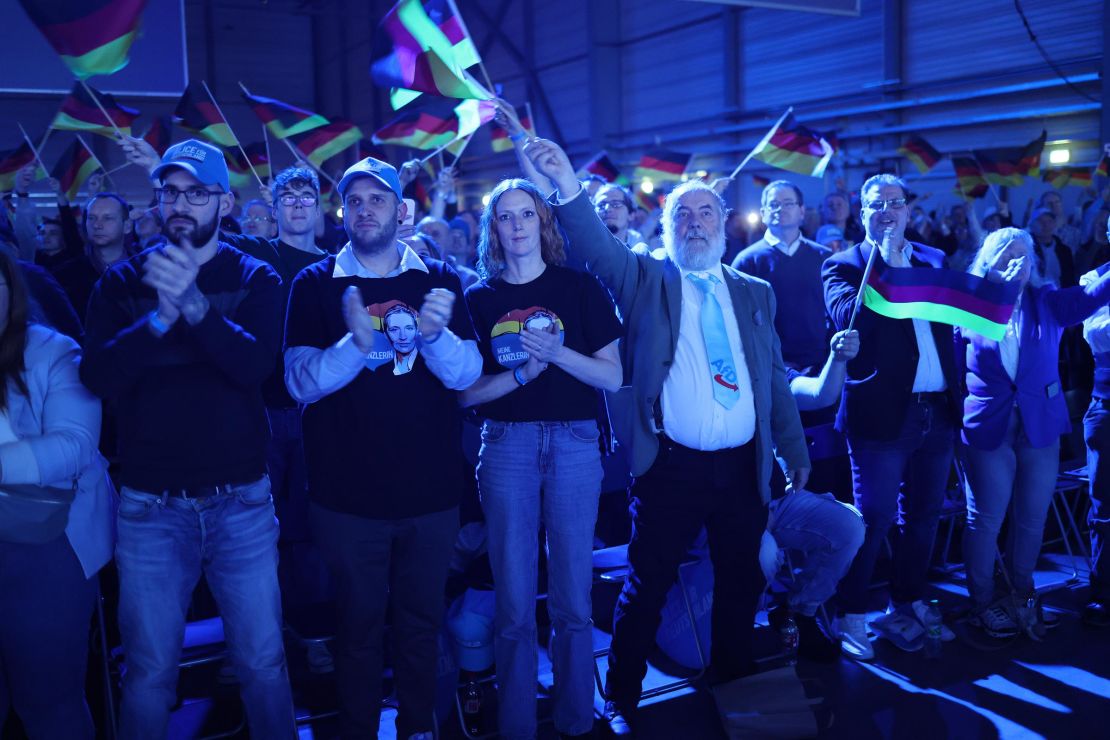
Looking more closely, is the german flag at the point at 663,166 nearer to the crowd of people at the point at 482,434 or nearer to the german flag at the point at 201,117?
the german flag at the point at 201,117

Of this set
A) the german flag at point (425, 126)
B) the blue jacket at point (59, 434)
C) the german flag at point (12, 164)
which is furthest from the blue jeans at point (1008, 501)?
the german flag at point (12, 164)

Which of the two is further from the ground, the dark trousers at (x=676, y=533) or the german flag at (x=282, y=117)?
the german flag at (x=282, y=117)

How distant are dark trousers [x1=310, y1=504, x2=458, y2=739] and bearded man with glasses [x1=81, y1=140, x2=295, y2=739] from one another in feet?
0.86

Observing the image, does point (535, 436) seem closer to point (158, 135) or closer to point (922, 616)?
point (922, 616)

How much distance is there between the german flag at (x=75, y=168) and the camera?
7547 millimetres

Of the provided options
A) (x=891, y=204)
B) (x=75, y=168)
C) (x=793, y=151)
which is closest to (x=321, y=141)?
(x=75, y=168)

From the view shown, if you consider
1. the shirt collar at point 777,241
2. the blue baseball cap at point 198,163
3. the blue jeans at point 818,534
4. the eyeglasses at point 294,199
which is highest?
the eyeglasses at point 294,199

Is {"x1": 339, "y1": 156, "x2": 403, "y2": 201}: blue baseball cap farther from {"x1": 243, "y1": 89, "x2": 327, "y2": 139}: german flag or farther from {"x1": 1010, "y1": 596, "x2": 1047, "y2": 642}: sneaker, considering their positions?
{"x1": 243, "y1": 89, "x2": 327, "y2": 139}: german flag

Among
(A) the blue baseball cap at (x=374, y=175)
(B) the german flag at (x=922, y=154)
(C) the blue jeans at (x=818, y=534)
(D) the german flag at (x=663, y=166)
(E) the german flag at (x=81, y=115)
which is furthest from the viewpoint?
(B) the german flag at (x=922, y=154)

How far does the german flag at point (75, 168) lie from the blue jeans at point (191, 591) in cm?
575

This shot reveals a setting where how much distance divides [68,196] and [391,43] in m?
4.76

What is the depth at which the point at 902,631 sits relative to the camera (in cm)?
435

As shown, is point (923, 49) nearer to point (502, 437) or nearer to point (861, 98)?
point (861, 98)

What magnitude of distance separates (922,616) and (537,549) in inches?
83.7
